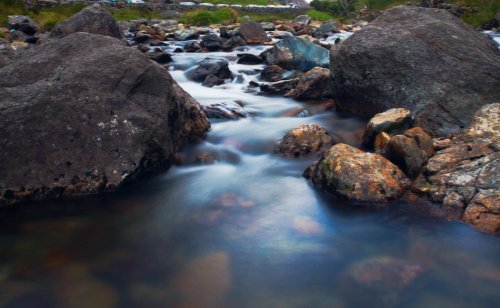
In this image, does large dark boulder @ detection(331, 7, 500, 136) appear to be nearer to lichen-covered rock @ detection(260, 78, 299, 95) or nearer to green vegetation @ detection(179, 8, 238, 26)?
lichen-covered rock @ detection(260, 78, 299, 95)

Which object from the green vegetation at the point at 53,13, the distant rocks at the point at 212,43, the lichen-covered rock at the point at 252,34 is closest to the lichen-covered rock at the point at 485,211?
the distant rocks at the point at 212,43

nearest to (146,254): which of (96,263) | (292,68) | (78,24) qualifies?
(96,263)

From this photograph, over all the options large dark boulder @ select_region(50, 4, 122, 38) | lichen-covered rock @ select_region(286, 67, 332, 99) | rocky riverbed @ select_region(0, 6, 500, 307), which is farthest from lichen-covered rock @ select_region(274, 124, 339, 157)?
large dark boulder @ select_region(50, 4, 122, 38)

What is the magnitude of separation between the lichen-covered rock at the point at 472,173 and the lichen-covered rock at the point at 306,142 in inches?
61.7

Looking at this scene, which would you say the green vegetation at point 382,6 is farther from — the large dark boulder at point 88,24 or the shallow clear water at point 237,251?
the shallow clear water at point 237,251

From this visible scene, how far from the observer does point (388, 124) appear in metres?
6.43

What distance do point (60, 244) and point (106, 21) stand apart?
12168 millimetres

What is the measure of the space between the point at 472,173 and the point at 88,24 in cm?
1303

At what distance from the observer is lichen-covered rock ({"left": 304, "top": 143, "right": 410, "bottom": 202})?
521cm

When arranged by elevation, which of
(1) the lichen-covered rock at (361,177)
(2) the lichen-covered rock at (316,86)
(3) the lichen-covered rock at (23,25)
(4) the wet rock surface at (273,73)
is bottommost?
(3) the lichen-covered rock at (23,25)

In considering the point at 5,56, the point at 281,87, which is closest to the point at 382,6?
the point at 281,87

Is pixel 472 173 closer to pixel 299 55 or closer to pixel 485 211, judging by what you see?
pixel 485 211

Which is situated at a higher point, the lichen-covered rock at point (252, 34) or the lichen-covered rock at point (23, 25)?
the lichen-covered rock at point (252, 34)

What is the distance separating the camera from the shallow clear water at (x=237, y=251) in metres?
3.80
